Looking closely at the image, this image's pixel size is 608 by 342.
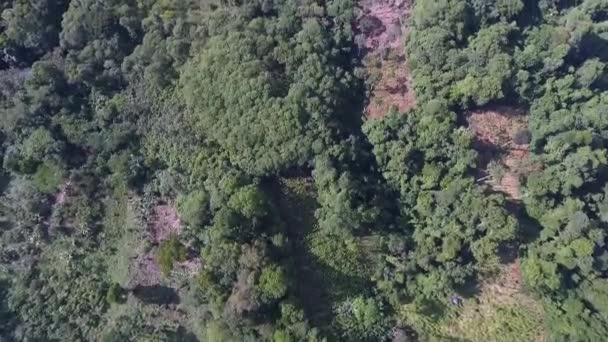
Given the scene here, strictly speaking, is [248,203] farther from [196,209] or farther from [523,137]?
[523,137]

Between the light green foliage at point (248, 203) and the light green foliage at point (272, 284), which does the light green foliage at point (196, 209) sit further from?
the light green foliage at point (272, 284)

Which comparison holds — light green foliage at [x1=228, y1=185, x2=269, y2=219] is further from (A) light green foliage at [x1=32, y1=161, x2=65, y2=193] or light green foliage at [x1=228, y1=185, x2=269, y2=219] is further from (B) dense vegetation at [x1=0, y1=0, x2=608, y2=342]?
(A) light green foliage at [x1=32, y1=161, x2=65, y2=193]

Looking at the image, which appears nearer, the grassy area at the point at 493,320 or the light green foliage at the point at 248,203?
the grassy area at the point at 493,320

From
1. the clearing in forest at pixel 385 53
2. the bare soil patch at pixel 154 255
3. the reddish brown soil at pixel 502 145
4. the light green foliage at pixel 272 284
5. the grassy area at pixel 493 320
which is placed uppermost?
the clearing in forest at pixel 385 53

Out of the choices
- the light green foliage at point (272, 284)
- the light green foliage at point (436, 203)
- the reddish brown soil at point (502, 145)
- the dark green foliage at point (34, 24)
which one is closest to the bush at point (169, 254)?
the light green foliage at point (272, 284)

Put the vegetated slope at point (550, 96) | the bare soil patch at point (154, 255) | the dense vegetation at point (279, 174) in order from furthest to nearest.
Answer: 1. the bare soil patch at point (154, 255)
2. the dense vegetation at point (279, 174)
3. the vegetated slope at point (550, 96)

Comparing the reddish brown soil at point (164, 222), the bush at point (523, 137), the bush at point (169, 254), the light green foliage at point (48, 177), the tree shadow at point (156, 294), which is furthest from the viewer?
the bush at point (523, 137)

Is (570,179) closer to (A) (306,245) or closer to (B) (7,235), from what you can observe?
(A) (306,245)
